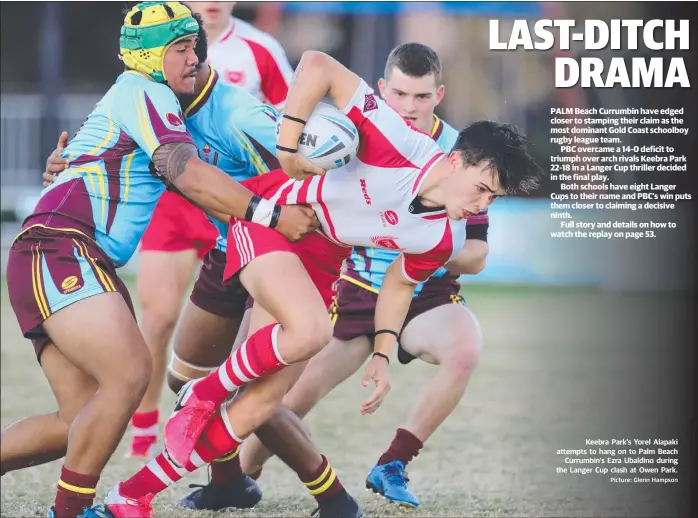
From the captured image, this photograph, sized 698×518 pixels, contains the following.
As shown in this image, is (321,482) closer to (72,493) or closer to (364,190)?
(72,493)

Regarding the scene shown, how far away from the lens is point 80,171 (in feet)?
12.2

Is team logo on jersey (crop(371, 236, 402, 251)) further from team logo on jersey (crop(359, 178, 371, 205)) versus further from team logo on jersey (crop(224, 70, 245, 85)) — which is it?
team logo on jersey (crop(224, 70, 245, 85))

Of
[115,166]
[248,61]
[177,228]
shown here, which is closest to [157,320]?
[177,228]

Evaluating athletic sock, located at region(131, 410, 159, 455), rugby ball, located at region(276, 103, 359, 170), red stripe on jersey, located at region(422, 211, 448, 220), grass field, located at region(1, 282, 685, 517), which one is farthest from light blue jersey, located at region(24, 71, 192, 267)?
athletic sock, located at region(131, 410, 159, 455)

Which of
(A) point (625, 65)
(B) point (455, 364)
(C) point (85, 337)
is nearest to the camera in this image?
(C) point (85, 337)

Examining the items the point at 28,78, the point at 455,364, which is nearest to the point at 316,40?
the point at 28,78

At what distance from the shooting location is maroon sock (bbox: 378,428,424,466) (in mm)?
4406

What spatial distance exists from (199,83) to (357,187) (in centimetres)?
76

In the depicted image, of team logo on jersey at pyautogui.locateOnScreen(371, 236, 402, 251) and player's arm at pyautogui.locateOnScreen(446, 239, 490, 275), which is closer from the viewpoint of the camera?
team logo on jersey at pyautogui.locateOnScreen(371, 236, 402, 251)

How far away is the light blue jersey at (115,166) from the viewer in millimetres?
3641

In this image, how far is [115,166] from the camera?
371 cm

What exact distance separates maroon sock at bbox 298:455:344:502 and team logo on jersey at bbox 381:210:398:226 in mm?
953

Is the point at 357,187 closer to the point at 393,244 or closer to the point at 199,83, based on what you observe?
the point at 393,244

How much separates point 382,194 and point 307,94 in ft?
1.33
